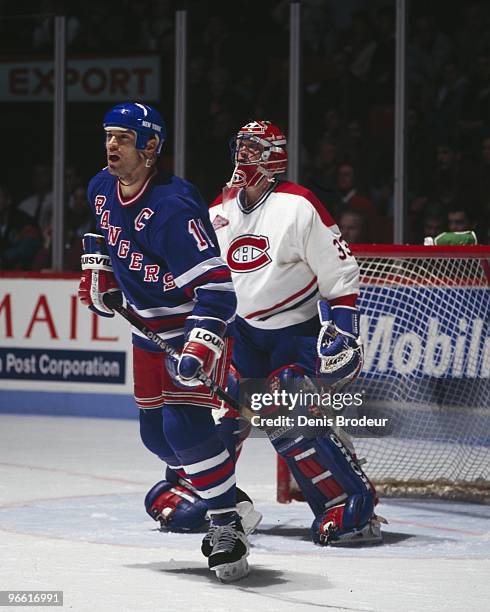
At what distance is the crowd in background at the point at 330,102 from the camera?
312 inches

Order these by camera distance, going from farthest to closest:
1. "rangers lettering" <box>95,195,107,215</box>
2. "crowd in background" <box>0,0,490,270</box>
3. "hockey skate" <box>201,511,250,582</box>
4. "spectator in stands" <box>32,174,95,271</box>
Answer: "spectator in stands" <box>32,174,95,271</box>
"crowd in background" <box>0,0,490,270</box>
"rangers lettering" <box>95,195,107,215</box>
"hockey skate" <box>201,511,250,582</box>

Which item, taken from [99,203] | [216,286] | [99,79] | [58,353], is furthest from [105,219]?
[99,79]

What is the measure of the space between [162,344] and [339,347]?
0.66 metres

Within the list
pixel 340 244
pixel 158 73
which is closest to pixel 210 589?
pixel 340 244

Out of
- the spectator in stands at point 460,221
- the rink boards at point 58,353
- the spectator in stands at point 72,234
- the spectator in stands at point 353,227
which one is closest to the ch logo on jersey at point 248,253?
the spectator in stands at point 460,221

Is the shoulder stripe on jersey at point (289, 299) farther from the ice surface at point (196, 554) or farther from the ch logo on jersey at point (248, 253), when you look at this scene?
the ice surface at point (196, 554)

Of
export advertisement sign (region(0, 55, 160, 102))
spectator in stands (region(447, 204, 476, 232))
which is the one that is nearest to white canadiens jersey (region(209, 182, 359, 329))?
spectator in stands (region(447, 204, 476, 232))

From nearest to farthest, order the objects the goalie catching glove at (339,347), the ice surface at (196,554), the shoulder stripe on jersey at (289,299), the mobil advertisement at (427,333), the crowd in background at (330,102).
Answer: the ice surface at (196,554) → the goalie catching glove at (339,347) → the shoulder stripe on jersey at (289,299) → the mobil advertisement at (427,333) → the crowd in background at (330,102)

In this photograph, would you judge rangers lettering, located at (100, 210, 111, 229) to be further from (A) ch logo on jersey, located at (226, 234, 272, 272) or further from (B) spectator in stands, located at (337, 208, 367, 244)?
(B) spectator in stands, located at (337, 208, 367, 244)

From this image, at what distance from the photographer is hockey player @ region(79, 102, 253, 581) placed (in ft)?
11.7

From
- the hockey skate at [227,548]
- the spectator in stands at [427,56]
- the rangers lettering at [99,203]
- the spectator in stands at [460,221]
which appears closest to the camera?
the hockey skate at [227,548]

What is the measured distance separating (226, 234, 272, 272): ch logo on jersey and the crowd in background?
2.99 metres

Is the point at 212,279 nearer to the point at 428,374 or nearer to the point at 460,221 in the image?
the point at 428,374

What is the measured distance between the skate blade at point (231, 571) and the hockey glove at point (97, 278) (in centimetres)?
85
